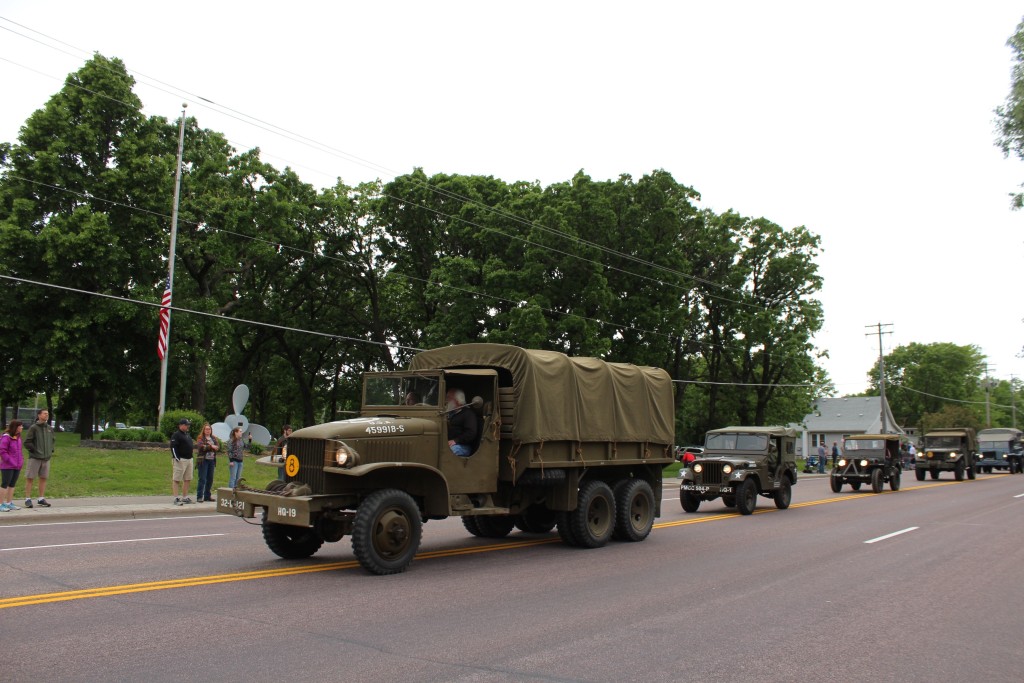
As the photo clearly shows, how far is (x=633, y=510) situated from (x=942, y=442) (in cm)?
3159

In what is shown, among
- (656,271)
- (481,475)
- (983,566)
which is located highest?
(656,271)

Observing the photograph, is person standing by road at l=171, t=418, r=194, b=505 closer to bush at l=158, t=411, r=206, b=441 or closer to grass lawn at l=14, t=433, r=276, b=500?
grass lawn at l=14, t=433, r=276, b=500

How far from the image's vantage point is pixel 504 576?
31.1 ft

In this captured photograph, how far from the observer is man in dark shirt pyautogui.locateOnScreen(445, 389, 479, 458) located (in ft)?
35.1

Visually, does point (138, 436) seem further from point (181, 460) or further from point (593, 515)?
point (593, 515)

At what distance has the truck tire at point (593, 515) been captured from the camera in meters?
12.0

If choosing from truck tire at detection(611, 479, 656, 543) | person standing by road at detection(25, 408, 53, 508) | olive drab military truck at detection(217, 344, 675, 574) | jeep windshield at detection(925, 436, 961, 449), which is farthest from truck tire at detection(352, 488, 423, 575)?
jeep windshield at detection(925, 436, 961, 449)

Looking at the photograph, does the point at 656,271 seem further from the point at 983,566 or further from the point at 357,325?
the point at 983,566

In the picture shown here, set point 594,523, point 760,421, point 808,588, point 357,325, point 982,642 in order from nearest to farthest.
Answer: point 982,642
point 808,588
point 594,523
point 357,325
point 760,421

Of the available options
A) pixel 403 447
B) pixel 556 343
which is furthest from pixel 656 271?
pixel 403 447

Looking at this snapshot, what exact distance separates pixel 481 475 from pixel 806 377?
5180 cm

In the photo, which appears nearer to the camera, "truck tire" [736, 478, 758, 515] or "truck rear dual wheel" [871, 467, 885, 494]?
"truck tire" [736, 478, 758, 515]

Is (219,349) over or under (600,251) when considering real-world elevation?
under

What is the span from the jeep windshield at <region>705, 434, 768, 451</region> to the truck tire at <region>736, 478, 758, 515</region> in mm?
1393
